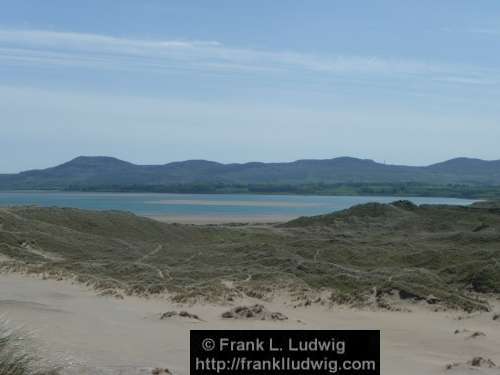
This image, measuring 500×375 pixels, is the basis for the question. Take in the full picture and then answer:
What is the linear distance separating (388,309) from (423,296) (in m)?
1.55

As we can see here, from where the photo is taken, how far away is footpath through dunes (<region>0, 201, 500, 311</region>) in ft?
66.4

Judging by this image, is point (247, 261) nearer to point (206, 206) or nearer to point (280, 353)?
point (280, 353)

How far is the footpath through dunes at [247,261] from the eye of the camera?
66.4ft

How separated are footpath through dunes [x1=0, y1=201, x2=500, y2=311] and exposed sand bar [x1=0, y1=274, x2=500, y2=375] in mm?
1215

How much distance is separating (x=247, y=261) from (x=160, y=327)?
1283 centimetres

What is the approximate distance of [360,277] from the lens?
22.5m

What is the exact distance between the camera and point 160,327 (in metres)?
14.4

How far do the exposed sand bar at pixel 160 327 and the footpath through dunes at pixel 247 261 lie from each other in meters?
1.22

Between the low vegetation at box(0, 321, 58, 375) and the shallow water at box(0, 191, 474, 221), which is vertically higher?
the low vegetation at box(0, 321, 58, 375)

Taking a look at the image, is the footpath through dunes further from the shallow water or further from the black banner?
the shallow water

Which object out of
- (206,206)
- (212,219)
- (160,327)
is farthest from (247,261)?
(206,206)

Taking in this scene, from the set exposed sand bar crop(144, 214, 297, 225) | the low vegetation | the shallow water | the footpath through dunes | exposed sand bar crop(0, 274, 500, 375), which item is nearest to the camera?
the low vegetation

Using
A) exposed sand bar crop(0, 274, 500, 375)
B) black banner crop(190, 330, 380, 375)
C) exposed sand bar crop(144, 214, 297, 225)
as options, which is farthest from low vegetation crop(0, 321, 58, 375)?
exposed sand bar crop(144, 214, 297, 225)

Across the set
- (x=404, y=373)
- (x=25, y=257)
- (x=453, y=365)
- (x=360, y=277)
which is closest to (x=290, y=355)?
(x=404, y=373)
